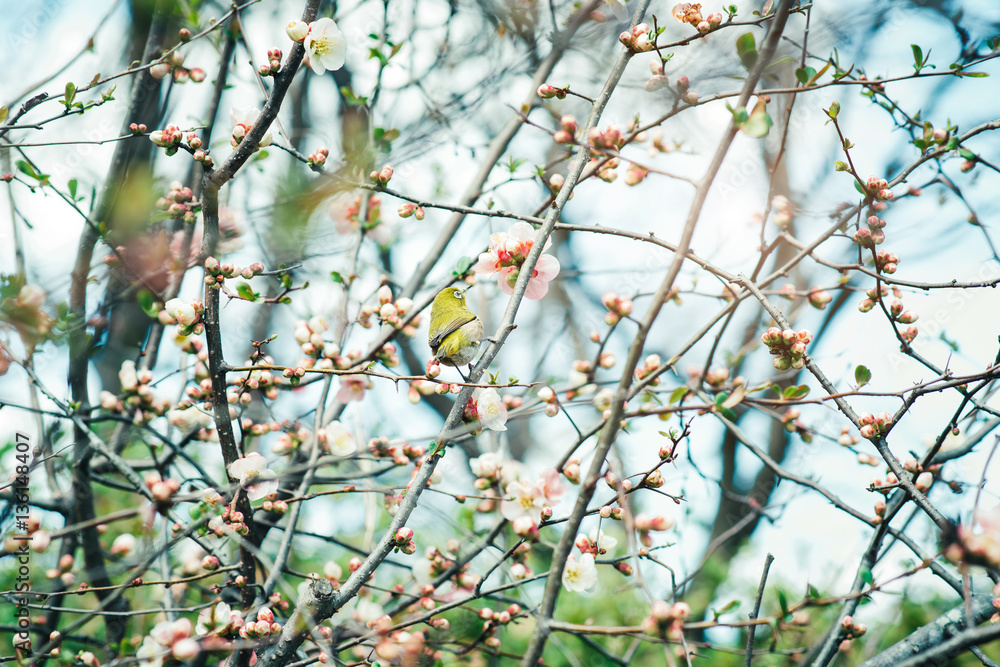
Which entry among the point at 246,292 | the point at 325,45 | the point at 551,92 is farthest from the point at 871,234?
the point at 246,292

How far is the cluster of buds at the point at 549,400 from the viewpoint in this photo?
1.51 m

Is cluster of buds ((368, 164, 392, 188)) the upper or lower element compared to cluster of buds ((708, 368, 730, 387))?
upper

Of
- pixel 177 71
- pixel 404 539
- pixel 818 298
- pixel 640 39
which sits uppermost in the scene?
pixel 177 71

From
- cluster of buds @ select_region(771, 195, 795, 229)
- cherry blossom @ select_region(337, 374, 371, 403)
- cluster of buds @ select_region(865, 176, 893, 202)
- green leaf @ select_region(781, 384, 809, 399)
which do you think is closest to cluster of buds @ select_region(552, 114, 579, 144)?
green leaf @ select_region(781, 384, 809, 399)

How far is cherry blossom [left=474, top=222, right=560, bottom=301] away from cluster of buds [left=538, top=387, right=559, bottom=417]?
300 mm

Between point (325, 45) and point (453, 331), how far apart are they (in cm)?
87

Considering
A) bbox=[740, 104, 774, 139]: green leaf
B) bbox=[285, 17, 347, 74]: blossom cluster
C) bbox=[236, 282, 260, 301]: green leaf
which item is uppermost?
bbox=[285, 17, 347, 74]: blossom cluster

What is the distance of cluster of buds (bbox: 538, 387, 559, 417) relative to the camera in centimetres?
151

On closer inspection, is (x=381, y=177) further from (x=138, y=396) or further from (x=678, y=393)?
(x=138, y=396)

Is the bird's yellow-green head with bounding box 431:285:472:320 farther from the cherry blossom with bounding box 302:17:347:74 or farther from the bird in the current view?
the cherry blossom with bounding box 302:17:347:74

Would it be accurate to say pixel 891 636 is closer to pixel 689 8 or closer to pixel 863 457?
pixel 863 457

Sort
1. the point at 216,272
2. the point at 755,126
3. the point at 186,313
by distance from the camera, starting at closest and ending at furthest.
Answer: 1. the point at 755,126
2. the point at 216,272
3. the point at 186,313

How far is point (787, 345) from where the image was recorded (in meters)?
1.53

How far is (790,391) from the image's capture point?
4.42 feet
